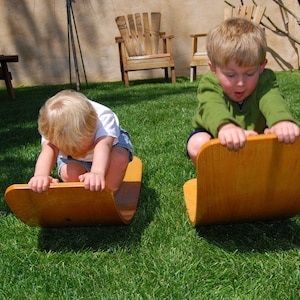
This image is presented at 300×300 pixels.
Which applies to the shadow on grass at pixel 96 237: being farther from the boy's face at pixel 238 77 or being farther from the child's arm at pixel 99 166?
the boy's face at pixel 238 77

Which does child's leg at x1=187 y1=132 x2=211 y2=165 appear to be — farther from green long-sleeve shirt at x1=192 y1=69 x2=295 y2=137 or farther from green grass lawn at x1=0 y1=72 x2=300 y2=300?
green grass lawn at x1=0 y1=72 x2=300 y2=300

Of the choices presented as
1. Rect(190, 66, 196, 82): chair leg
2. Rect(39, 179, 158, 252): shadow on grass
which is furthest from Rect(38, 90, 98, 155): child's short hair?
Rect(190, 66, 196, 82): chair leg

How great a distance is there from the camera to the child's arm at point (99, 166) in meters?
1.79

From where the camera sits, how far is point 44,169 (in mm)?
2080

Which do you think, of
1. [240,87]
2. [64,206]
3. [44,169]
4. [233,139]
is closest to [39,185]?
[64,206]

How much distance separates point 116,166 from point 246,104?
0.71 metres

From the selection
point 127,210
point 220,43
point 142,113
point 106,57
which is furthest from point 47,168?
point 106,57

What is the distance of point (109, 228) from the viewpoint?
2182 mm

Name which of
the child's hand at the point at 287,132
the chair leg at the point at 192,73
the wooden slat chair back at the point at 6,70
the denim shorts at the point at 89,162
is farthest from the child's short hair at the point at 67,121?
the chair leg at the point at 192,73

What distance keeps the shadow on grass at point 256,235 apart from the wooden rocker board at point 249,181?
0.09 m

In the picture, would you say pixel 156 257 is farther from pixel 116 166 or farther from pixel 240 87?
pixel 240 87

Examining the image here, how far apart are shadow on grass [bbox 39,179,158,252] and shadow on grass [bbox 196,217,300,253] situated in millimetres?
292

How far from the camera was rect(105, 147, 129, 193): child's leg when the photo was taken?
2.32m

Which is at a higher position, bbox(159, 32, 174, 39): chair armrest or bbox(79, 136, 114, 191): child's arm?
bbox(79, 136, 114, 191): child's arm
